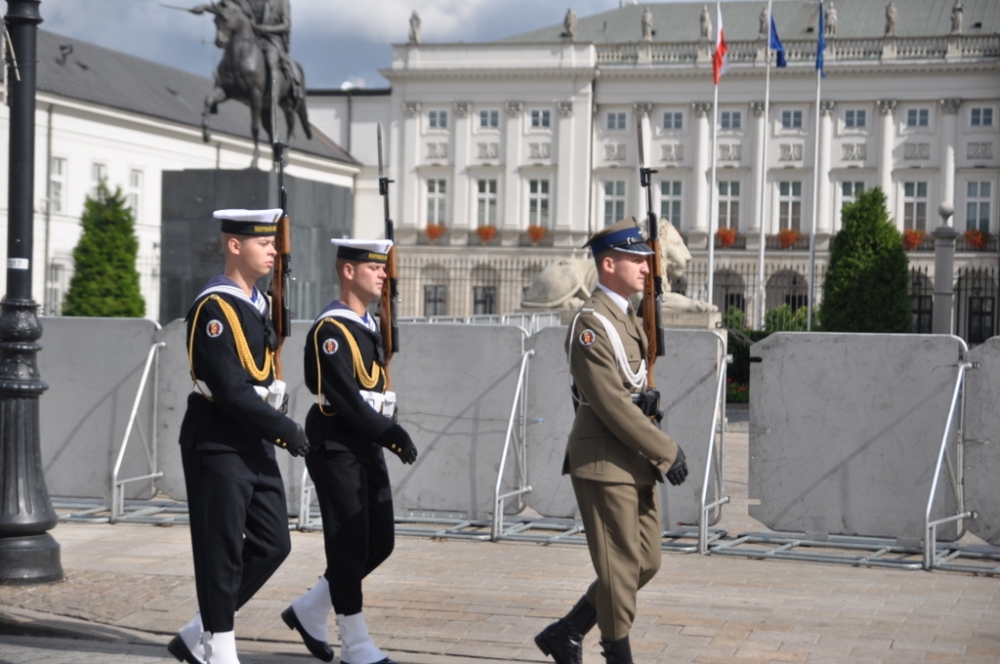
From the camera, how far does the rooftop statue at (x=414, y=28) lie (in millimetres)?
69375

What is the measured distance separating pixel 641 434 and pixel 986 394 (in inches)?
171

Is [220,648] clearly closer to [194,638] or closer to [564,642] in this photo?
[194,638]

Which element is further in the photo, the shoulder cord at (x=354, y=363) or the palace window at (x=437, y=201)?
the palace window at (x=437, y=201)

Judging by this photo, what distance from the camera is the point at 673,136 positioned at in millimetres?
67125

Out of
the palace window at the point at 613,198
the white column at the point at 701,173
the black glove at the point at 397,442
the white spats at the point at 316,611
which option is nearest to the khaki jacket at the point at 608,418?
the black glove at the point at 397,442

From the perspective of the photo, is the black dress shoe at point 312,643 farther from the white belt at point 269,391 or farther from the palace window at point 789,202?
the palace window at point 789,202

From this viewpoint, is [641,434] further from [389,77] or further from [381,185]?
[389,77]

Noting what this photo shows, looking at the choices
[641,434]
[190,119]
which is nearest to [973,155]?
[190,119]

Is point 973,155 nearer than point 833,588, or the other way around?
point 833,588

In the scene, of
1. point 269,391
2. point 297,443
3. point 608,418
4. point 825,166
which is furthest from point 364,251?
point 825,166

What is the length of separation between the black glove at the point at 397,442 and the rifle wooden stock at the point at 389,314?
31cm

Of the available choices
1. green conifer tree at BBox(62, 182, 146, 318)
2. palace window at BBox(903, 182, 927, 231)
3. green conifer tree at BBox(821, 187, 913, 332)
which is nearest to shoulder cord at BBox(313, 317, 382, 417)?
green conifer tree at BBox(821, 187, 913, 332)

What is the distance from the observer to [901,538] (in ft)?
30.3

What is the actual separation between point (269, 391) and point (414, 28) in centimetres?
6528
